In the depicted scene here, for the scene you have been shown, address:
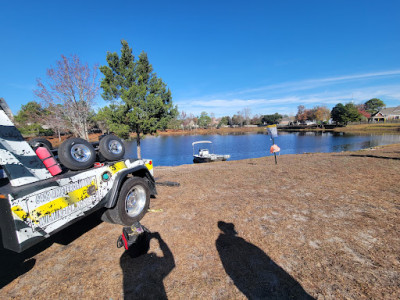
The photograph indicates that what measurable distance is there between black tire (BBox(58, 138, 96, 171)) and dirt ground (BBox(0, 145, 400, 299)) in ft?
5.10

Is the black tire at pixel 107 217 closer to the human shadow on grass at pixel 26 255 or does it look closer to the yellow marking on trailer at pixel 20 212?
the human shadow on grass at pixel 26 255

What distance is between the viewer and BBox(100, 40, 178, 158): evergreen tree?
52.2 ft

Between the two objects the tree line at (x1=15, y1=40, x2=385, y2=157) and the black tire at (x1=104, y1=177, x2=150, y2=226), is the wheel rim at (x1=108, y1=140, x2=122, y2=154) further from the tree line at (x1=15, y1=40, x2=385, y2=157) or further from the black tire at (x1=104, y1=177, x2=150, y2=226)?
the tree line at (x1=15, y1=40, x2=385, y2=157)

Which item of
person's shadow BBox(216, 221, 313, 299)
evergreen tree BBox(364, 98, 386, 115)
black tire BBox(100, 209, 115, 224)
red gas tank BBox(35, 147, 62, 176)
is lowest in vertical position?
person's shadow BBox(216, 221, 313, 299)

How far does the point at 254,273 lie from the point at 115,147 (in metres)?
3.60

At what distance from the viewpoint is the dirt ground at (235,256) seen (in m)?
2.32

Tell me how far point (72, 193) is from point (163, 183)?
4.20 meters

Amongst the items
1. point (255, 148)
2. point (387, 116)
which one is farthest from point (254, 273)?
point (387, 116)

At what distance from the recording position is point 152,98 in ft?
53.6

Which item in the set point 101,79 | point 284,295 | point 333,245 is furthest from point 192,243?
point 101,79

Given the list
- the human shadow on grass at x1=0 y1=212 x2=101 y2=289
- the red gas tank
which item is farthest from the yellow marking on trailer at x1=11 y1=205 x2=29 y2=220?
the human shadow on grass at x1=0 y1=212 x2=101 y2=289

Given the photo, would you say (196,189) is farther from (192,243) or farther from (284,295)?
(284,295)

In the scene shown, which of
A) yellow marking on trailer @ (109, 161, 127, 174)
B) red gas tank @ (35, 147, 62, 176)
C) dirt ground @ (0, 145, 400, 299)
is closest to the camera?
dirt ground @ (0, 145, 400, 299)

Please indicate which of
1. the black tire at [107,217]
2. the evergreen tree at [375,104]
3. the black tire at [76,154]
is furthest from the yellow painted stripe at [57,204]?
the evergreen tree at [375,104]
